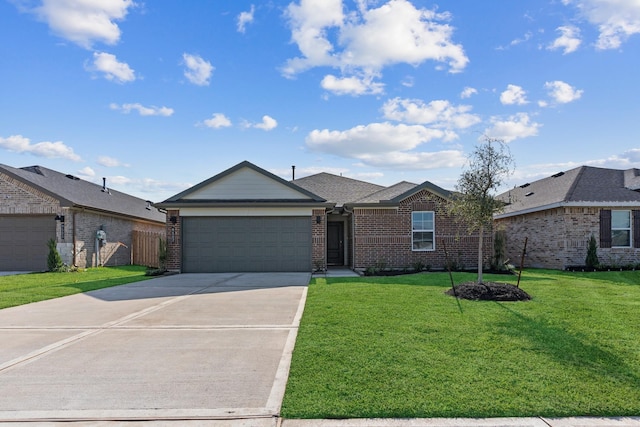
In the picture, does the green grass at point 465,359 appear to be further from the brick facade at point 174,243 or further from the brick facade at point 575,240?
the brick facade at point 174,243

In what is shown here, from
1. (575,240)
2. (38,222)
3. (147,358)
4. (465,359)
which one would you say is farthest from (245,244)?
(575,240)

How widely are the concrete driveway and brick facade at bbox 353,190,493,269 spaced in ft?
23.5

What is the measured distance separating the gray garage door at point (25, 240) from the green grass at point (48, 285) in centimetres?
190

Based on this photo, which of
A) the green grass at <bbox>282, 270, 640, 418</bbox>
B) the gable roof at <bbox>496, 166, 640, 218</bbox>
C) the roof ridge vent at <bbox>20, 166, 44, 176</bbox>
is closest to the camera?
the green grass at <bbox>282, 270, 640, 418</bbox>

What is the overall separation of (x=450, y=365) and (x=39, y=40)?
1417 cm

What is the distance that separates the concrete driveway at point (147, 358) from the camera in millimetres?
3732

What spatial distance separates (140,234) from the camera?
891 inches

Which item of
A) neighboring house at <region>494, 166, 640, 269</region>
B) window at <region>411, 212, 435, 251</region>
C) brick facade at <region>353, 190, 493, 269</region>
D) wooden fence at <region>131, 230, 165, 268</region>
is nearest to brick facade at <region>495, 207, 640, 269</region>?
neighboring house at <region>494, 166, 640, 269</region>

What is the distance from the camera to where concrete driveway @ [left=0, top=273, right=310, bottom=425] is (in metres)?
3.73

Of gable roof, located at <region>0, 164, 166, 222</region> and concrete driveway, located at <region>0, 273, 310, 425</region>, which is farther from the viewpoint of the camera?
gable roof, located at <region>0, 164, 166, 222</region>

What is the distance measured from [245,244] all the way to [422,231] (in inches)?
281

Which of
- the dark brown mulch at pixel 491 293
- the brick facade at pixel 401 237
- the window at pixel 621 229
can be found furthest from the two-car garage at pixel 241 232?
the window at pixel 621 229

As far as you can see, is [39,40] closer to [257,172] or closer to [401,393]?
[257,172]

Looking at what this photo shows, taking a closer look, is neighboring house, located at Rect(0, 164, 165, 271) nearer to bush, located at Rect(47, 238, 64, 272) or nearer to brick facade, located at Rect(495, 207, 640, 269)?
bush, located at Rect(47, 238, 64, 272)
